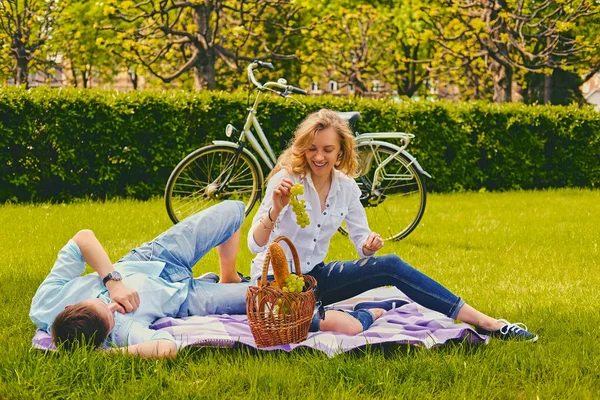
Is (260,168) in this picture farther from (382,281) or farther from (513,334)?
(513,334)

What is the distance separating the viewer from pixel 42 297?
4.11 m

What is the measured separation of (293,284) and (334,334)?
585 millimetres

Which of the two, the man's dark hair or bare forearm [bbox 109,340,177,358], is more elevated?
the man's dark hair

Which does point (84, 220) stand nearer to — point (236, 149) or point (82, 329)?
point (236, 149)

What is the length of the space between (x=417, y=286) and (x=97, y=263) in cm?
178

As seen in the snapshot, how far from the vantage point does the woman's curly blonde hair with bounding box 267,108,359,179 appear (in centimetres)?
454

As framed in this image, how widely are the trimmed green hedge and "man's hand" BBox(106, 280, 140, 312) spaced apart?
668 cm

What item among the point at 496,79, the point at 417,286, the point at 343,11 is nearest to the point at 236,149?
the point at 417,286

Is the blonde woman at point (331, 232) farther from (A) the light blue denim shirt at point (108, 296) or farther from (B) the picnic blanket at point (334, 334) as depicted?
(A) the light blue denim shirt at point (108, 296)

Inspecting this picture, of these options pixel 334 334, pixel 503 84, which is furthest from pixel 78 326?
pixel 503 84

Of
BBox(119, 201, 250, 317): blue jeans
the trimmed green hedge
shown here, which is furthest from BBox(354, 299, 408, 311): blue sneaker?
the trimmed green hedge

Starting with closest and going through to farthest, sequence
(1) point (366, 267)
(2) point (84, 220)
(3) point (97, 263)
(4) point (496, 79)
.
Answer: (3) point (97, 263)
(1) point (366, 267)
(2) point (84, 220)
(4) point (496, 79)

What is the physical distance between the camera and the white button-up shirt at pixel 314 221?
14.9ft

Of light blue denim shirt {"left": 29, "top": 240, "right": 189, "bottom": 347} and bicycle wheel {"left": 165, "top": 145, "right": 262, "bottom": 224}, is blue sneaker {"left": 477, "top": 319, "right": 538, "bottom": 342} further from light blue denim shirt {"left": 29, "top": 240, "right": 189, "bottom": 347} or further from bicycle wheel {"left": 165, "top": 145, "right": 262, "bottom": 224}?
bicycle wheel {"left": 165, "top": 145, "right": 262, "bottom": 224}
